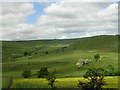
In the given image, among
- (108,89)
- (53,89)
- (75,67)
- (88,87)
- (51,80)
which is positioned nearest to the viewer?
(88,87)

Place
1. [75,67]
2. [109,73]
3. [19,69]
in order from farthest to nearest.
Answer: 1. [19,69]
2. [75,67]
3. [109,73]

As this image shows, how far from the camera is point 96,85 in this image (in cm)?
5156

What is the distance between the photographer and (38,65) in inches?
6831

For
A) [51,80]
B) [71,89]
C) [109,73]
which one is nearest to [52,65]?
[109,73]

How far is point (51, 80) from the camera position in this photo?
72.9 m

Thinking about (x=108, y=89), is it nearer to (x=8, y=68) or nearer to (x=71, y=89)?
(x=71, y=89)

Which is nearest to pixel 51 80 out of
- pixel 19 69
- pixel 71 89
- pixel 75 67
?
pixel 71 89

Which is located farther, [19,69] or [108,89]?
[19,69]

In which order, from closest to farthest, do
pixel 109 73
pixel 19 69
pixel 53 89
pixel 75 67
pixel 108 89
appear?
pixel 108 89 → pixel 53 89 → pixel 109 73 → pixel 75 67 → pixel 19 69

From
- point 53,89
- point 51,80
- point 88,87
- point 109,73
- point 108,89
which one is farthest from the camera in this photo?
point 109,73

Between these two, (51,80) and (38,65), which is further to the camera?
(38,65)

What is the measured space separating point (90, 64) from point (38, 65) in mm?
43161

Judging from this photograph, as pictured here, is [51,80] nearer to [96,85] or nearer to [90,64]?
[96,85]

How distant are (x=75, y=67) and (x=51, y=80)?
80511mm
